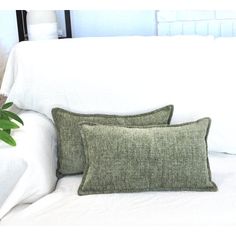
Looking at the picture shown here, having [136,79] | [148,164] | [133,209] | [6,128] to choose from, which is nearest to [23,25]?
[136,79]

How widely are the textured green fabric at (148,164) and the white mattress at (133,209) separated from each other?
3 cm

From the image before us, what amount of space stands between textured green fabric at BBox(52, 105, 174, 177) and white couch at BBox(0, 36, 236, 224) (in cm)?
6

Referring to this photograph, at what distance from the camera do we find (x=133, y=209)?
115 centimetres

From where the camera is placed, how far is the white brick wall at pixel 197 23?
1.77m

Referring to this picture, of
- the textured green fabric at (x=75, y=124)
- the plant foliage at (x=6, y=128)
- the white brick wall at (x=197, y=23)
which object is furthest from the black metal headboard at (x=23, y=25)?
the plant foliage at (x=6, y=128)

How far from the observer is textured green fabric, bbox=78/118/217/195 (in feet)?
4.07

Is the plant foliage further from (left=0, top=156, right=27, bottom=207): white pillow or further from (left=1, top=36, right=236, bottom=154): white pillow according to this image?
(left=1, top=36, right=236, bottom=154): white pillow

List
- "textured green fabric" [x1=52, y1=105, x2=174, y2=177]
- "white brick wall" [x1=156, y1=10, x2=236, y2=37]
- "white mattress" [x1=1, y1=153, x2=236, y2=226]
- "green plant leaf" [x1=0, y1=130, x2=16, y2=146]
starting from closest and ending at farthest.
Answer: "white mattress" [x1=1, y1=153, x2=236, y2=226] → "green plant leaf" [x1=0, y1=130, x2=16, y2=146] → "textured green fabric" [x1=52, y1=105, x2=174, y2=177] → "white brick wall" [x1=156, y1=10, x2=236, y2=37]

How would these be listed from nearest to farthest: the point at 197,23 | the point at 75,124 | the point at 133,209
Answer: the point at 133,209, the point at 75,124, the point at 197,23

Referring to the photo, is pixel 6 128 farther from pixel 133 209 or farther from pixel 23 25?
pixel 23 25

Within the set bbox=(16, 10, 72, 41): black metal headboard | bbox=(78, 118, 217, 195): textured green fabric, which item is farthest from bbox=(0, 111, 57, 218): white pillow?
bbox=(16, 10, 72, 41): black metal headboard

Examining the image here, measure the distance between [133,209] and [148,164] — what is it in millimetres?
161

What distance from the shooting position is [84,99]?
59.4 inches

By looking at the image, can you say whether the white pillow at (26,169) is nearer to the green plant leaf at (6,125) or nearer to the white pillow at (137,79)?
the green plant leaf at (6,125)
